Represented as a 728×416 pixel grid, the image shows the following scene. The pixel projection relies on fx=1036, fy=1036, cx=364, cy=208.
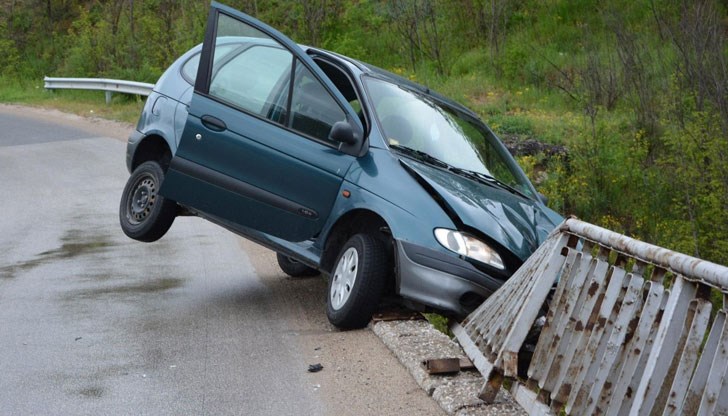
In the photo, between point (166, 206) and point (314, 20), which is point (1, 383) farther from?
point (314, 20)

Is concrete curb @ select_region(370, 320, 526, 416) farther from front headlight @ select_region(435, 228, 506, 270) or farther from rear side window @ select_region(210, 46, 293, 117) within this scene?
rear side window @ select_region(210, 46, 293, 117)

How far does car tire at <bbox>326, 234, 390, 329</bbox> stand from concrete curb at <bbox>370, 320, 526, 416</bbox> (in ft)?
0.67

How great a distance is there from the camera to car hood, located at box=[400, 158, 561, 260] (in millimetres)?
6723

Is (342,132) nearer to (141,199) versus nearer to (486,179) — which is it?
(486,179)

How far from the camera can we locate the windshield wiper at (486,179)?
24.8 ft

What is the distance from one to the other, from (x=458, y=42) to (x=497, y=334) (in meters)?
18.9

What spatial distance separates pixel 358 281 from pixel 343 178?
80 centimetres

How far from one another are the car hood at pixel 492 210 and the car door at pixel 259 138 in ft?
2.10

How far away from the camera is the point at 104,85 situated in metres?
23.3

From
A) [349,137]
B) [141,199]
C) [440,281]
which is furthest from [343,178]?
[141,199]

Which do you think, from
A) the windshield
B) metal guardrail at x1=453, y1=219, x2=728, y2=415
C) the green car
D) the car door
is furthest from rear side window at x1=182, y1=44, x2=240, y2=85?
metal guardrail at x1=453, y1=219, x2=728, y2=415

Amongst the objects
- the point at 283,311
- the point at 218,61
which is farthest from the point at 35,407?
the point at 218,61

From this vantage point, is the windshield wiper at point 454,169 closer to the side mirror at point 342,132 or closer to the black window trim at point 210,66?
the side mirror at point 342,132

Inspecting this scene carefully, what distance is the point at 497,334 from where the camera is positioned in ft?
18.6
